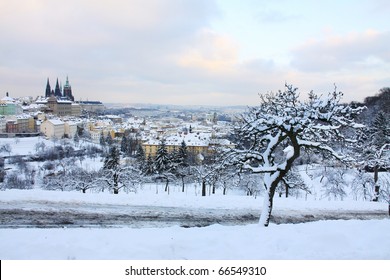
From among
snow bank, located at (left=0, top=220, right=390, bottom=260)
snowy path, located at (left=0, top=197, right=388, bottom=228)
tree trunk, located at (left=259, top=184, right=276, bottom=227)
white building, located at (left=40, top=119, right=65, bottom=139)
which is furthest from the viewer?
white building, located at (left=40, top=119, right=65, bottom=139)

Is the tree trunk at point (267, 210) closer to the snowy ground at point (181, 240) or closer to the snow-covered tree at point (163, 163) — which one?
the snowy ground at point (181, 240)

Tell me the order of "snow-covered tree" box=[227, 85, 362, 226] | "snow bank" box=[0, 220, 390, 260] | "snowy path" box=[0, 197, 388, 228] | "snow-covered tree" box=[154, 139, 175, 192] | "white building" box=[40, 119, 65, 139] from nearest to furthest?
"snow bank" box=[0, 220, 390, 260]
"snow-covered tree" box=[227, 85, 362, 226]
"snowy path" box=[0, 197, 388, 228]
"snow-covered tree" box=[154, 139, 175, 192]
"white building" box=[40, 119, 65, 139]

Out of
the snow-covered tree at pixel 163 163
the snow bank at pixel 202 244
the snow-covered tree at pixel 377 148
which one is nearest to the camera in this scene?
the snow bank at pixel 202 244

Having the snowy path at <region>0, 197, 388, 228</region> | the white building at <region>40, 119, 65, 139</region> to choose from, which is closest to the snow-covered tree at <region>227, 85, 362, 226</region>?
the snowy path at <region>0, 197, 388, 228</region>

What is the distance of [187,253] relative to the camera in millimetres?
7219

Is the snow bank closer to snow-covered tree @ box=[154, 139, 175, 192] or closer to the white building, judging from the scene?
snow-covered tree @ box=[154, 139, 175, 192]

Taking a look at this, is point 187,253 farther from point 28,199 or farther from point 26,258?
point 28,199

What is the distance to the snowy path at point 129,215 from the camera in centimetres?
1266

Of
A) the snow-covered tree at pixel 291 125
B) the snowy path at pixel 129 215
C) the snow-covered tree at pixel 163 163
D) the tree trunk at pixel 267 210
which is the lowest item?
the snow-covered tree at pixel 163 163

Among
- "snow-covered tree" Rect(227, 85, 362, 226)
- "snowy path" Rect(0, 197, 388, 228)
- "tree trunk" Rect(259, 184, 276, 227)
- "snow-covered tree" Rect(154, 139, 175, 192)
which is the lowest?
"snow-covered tree" Rect(154, 139, 175, 192)

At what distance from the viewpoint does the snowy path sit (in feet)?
41.5

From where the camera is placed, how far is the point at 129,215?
46.8ft

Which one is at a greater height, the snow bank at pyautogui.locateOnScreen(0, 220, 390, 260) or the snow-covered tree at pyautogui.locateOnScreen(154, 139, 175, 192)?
the snow bank at pyautogui.locateOnScreen(0, 220, 390, 260)

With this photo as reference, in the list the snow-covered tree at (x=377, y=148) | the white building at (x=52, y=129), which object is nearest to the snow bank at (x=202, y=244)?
the snow-covered tree at (x=377, y=148)
